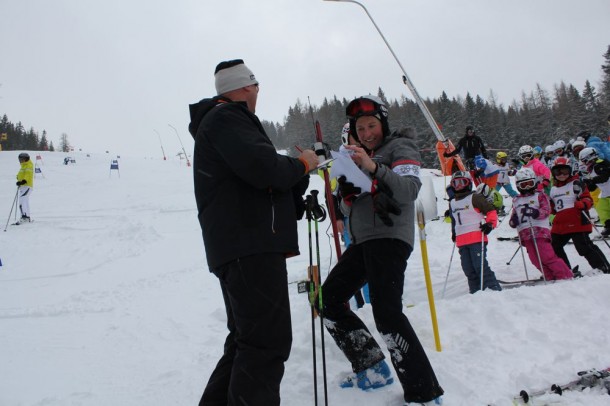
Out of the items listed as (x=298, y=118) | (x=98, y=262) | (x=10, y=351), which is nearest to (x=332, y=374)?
(x=10, y=351)

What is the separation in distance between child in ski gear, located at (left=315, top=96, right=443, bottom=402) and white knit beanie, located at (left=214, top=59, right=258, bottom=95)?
2.68ft

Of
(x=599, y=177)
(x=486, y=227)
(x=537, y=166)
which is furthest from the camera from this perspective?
(x=537, y=166)

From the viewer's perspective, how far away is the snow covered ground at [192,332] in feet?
9.14

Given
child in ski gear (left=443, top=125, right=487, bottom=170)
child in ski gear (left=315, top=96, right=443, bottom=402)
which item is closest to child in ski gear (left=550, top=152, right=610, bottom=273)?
child in ski gear (left=315, top=96, right=443, bottom=402)

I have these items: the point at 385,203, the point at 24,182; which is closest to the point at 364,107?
the point at 385,203

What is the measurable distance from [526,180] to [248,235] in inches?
227

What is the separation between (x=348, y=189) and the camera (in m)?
2.87

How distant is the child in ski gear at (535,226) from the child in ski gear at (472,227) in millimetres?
823

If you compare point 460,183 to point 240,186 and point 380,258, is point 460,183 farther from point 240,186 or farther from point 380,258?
point 240,186

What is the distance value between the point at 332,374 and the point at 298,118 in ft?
228

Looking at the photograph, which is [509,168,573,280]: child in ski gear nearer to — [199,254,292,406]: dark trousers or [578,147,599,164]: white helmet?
[578,147,599,164]: white helmet

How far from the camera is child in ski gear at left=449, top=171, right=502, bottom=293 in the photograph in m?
5.50

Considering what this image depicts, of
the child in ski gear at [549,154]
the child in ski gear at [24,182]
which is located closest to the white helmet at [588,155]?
the child in ski gear at [549,154]

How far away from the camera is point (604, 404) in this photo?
2.26m
